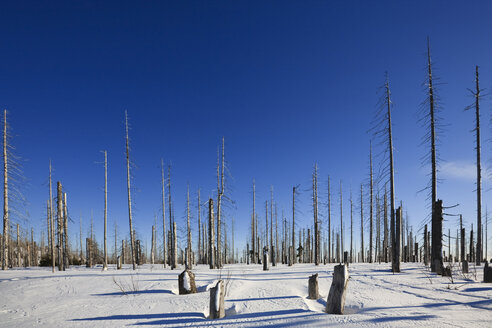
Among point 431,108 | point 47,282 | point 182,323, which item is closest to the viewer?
point 182,323

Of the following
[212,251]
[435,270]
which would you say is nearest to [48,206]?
[212,251]

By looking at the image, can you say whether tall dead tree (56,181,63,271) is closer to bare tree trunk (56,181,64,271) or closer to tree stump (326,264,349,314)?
bare tree trunk (56,181,64,271)

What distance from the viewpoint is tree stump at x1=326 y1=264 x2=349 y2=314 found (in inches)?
211

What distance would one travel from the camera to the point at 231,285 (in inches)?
323

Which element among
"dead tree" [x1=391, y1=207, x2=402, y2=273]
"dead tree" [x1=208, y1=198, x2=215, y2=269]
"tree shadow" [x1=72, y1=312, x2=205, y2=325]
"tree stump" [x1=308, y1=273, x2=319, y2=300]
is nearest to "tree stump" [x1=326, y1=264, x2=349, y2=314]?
"tree stump" [x1=308, y1=273, x2=319, y2=300]

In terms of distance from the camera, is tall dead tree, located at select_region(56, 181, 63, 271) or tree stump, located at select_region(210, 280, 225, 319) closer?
tree stump, located at select_region(210, 280, 225, 319)

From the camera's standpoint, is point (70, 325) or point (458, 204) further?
point (458, 204)

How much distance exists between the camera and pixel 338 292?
5.41 meters

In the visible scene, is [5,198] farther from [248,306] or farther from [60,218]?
[248,306]

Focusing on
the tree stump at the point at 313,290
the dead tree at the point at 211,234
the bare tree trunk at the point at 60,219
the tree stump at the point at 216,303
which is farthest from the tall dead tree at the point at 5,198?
the tree stump at the point at 313,290

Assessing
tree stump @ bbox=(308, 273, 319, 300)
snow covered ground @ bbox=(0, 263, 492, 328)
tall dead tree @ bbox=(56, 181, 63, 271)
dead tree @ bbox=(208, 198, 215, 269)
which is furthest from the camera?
dead tree @ bbox=(208, 198, 215, 269)

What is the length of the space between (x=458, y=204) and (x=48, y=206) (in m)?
33.1

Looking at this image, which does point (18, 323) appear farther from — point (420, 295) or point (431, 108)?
point (431, 108)

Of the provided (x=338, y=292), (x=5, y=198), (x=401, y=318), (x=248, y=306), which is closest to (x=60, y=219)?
(x=5, y=198)
